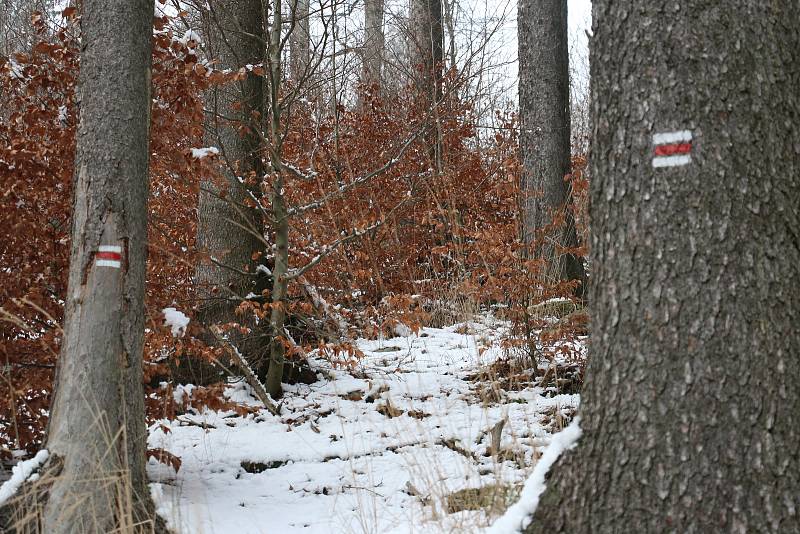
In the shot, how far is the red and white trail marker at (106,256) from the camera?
304 cm

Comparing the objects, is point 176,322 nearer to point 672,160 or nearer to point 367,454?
point 367,454

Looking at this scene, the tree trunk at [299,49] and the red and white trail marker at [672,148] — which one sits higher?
A: the tree trunk at [299,49]

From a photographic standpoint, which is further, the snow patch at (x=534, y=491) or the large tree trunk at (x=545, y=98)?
the large tree trunk at (x=545, y=98)

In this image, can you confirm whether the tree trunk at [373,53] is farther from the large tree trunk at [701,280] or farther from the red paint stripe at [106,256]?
the large tree trunk at [701,280]

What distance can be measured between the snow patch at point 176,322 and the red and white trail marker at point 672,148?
256 cm

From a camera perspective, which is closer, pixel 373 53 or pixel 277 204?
pixel 277 204

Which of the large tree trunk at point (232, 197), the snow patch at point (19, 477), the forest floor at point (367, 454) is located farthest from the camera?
the large tree trunk at point (232, 197)

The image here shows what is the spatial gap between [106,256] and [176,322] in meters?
0.76

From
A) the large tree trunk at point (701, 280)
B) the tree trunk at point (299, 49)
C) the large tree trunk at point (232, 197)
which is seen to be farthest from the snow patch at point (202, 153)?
the large tree trunk at point (701, 280)

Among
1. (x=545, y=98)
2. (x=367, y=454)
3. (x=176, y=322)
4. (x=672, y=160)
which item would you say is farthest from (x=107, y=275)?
(x=545, y=98)

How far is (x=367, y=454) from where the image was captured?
4.26 meters

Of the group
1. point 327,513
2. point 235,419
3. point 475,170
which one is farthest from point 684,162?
point 475,170

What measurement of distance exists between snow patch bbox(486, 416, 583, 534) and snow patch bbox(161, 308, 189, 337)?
6.96ft

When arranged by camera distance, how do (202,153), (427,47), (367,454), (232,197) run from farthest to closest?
(427,47)
(232,197)
(367,454)
(202,153)
